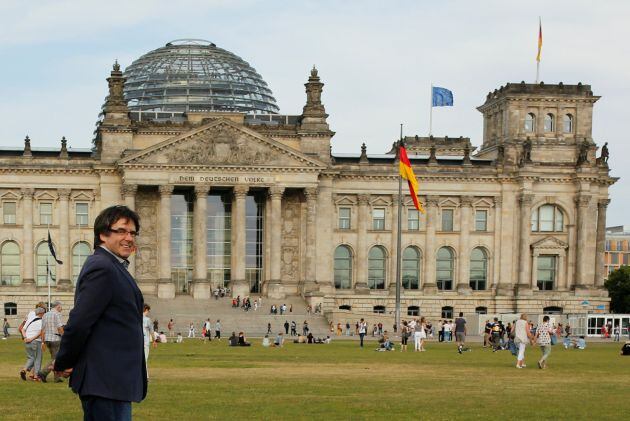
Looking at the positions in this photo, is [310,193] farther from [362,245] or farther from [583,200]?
[583,200]

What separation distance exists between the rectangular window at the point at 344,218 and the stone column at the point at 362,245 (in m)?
1.07

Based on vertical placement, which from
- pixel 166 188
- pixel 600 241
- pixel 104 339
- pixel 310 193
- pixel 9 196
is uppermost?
pixel 104 339

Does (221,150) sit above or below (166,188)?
above

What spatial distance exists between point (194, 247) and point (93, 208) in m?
10.1

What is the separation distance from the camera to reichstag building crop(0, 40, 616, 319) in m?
105

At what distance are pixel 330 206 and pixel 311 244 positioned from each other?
166 inches

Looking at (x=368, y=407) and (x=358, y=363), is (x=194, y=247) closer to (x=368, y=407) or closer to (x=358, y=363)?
(x=358, y=363)

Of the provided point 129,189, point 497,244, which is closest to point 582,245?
point 497,244

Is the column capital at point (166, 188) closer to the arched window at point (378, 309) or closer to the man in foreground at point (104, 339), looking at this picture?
the arched window at point (378, 309)

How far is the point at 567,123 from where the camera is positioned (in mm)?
114750

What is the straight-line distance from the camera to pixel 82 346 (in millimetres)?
10797

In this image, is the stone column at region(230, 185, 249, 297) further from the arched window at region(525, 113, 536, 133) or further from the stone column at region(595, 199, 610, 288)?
the stone column at region(595, 199, 610, 288)

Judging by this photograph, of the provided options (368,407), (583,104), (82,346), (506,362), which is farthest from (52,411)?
(583,104)

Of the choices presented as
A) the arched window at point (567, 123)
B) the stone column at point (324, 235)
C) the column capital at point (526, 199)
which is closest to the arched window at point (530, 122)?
the arched window at point (567, 123)
